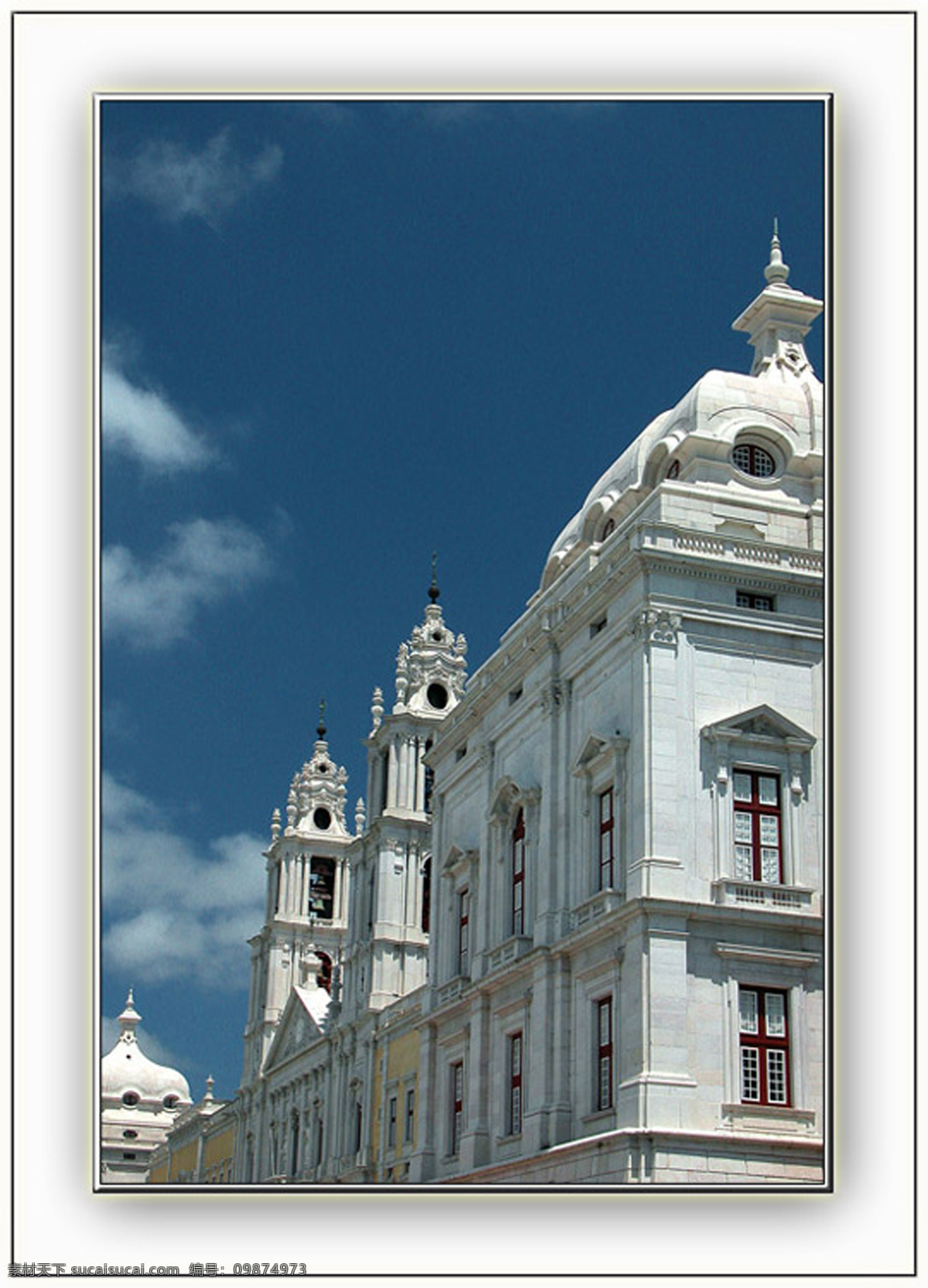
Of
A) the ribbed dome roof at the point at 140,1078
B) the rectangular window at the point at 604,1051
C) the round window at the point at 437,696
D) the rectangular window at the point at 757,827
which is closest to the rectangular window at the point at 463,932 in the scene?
the rectangular window at the point at 604,1051

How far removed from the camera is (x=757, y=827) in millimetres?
36531

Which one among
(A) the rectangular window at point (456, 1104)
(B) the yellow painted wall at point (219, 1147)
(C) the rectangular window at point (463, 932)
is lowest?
(B) the yellow painted wall at point (219, 1147)

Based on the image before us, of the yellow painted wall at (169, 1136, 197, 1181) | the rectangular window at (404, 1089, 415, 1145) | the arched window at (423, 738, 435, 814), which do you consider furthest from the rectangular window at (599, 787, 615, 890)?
the yellow painted wall at (169, 1136, 197, 1181)

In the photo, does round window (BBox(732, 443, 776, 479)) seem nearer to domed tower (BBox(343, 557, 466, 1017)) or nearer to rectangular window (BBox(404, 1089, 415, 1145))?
rectangular window (BBox(404, 1089, 415, 1145))

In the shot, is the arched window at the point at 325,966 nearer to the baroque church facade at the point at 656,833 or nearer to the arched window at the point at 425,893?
the arched window at the point at 425,893

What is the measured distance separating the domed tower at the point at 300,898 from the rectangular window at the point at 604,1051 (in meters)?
53.1

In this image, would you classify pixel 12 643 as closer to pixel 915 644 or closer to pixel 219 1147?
pixel 915 644

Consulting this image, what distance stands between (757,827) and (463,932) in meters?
12.0

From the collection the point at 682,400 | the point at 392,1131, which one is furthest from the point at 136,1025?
the point at 392,1131

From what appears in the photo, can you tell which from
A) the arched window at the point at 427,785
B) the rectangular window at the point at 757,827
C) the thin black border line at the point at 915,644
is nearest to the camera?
the thin black border line at the point at 915,644

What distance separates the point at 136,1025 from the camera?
90.9 ft

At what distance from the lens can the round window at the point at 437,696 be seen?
7694 cm

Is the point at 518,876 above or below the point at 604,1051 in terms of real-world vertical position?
above

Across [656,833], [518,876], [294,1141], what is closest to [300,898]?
[294,1141]
